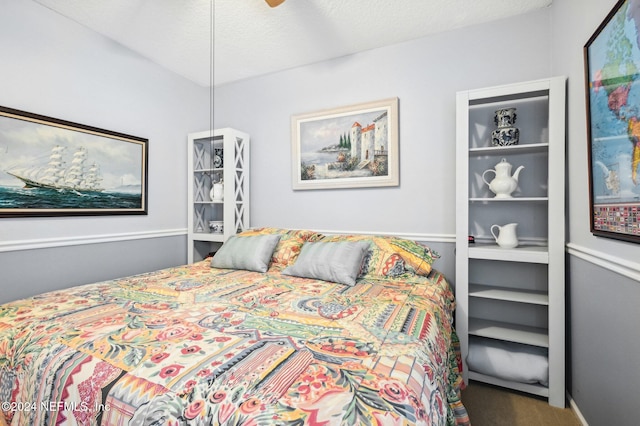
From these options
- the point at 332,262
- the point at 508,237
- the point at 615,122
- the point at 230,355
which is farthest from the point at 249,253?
the point at 615,122

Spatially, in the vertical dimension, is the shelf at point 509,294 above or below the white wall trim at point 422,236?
below

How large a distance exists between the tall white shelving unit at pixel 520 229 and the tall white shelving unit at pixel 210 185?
2.05m

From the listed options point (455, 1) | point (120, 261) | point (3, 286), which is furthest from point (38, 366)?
point (455, 1)

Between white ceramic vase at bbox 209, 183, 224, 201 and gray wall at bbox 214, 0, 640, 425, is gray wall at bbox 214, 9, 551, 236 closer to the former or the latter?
gray wall at bbox 214, 0, 640, 425

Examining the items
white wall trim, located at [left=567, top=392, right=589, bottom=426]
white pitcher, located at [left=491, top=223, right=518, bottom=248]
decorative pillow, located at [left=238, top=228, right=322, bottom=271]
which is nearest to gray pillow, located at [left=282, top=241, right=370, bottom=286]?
decorative pillow, located at [left=238, top=228, right=322, bottom=271]

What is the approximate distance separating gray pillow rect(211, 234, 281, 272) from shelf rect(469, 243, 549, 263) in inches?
58.3

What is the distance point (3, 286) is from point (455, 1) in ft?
11.6

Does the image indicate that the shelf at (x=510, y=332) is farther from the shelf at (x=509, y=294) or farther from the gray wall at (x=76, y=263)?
the gray wall at (x=76, y=263)

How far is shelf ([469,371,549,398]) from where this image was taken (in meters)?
1.89

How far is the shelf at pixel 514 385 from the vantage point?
1.89 metres

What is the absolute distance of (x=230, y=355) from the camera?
0.99 m

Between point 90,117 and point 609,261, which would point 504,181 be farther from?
point 90,117

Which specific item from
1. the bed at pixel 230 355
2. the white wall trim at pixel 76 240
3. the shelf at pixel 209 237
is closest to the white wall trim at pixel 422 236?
the bed at pixel 230 355

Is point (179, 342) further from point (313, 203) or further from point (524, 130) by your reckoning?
point (524, 130)
